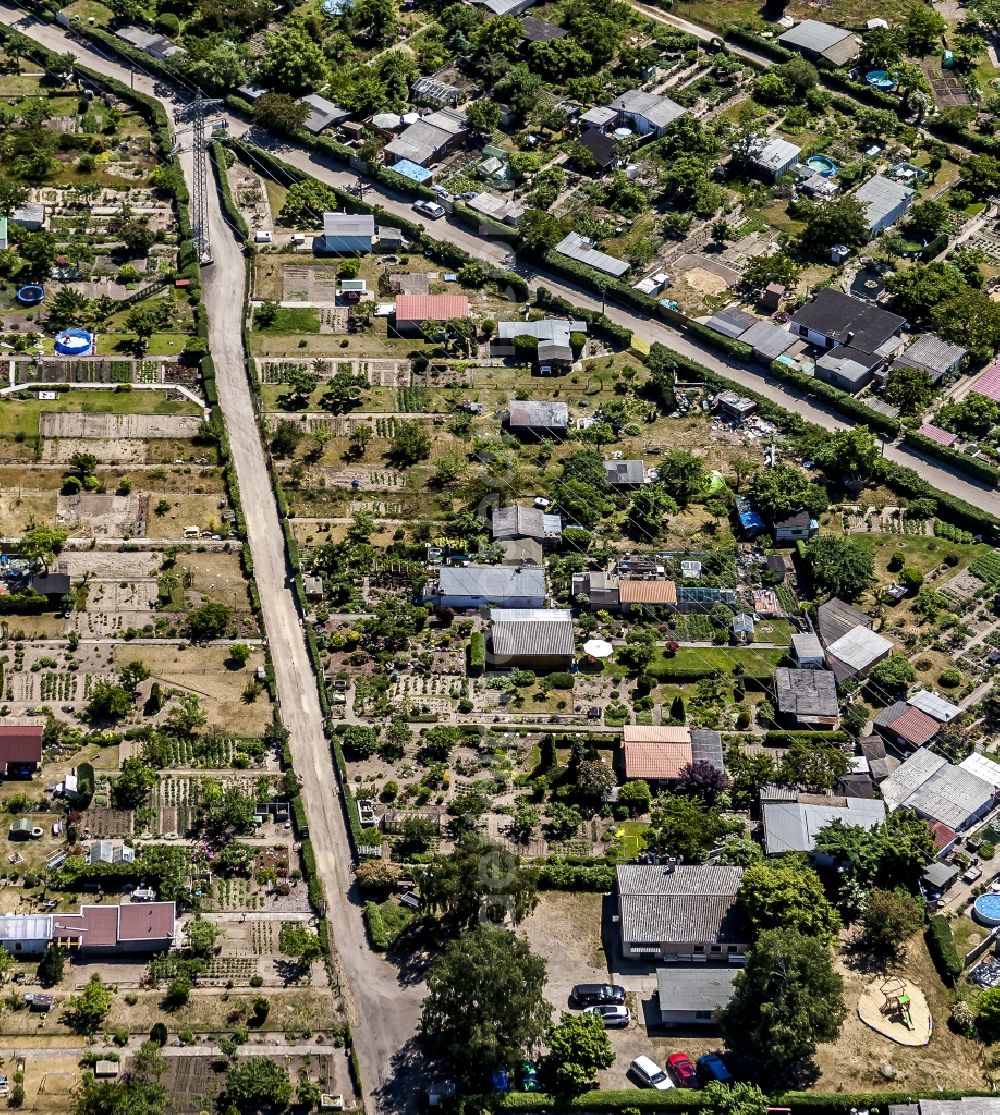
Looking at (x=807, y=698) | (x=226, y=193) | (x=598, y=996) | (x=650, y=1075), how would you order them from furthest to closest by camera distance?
(x=226, y=193), (x=807, y=698), (x=598, y=996), (x=650, y=1075)

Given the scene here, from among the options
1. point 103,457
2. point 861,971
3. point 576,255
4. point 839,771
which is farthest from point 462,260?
point 861,971

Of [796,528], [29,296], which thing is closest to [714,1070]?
[796,528]

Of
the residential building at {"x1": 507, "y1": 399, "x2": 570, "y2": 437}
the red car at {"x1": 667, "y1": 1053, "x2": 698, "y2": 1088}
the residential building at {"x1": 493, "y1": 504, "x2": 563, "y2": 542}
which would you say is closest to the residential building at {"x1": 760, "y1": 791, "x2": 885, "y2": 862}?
the red car at {"x1": 667, "y1": 1053, "x2": 698, "y2": 1088}

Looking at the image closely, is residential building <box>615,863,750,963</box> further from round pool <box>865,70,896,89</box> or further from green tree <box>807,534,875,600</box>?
round pool <box>865,70,896,89</box>

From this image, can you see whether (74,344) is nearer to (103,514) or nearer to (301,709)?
(103,514)

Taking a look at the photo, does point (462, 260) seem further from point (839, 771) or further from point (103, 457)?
point (839, 771)

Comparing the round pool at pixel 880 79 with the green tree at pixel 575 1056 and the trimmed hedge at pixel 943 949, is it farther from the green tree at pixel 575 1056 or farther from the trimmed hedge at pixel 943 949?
the green tree at pixel 575 1056
